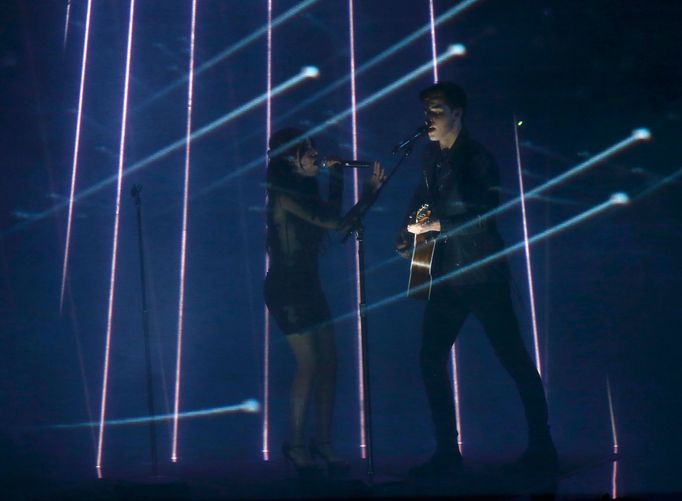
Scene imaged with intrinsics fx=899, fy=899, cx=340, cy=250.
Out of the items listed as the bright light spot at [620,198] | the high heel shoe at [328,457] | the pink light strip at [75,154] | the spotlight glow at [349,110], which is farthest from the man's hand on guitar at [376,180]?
the pink light strip at [75,154]

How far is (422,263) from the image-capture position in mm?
3566

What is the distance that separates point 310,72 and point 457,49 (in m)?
0.75

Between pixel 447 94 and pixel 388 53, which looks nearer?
pixel 447 94

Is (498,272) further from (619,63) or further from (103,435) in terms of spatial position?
(103,435)

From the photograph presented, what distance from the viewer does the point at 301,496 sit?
3.13m

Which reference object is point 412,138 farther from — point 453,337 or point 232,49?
point 232,49

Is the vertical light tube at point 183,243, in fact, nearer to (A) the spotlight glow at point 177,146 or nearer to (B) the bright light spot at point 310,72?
(A) the spotlight glow at point 177,146

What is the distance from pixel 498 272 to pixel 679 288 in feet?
5.00

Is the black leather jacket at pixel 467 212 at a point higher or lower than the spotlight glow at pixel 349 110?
lower

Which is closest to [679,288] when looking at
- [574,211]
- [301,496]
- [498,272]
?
[574,211]

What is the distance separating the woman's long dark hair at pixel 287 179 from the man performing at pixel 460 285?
0.41m

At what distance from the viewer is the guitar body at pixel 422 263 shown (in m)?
3.53

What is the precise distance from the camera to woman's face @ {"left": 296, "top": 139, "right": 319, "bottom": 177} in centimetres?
362

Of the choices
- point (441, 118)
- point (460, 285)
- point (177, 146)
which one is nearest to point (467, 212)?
point (460, 285)
